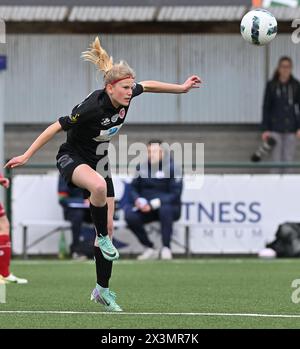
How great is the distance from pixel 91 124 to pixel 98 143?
265 mm

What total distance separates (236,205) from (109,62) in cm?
741

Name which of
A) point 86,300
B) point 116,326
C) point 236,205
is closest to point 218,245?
point 236,205

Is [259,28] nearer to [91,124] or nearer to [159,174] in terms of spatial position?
[91,124]

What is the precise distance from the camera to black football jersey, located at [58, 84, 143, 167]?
905cm

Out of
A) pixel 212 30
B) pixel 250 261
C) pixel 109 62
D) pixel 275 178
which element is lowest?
pixel 250 261

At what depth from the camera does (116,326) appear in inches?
308

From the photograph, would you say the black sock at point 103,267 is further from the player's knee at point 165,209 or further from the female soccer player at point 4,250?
the player's knee at point 165,209

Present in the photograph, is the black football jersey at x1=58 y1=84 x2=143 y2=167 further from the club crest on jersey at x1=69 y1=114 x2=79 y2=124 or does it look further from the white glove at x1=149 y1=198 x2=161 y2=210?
the white glove at x1=149 y1=198 x2=161 y2=210

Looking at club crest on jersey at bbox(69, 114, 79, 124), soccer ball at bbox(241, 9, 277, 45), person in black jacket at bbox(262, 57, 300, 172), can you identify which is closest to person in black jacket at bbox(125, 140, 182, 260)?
person in black jacket at bbox(262, 57, 300, 172)

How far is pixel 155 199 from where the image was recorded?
1605 centimetres

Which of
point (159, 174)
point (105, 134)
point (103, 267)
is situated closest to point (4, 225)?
point (103, 267)
